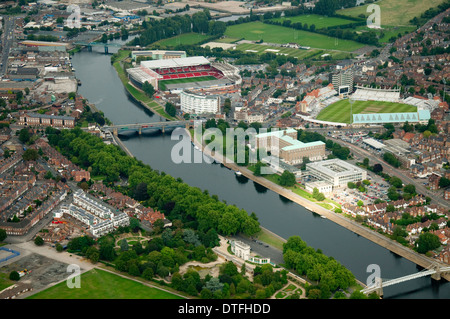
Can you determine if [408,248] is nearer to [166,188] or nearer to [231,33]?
[166,188]

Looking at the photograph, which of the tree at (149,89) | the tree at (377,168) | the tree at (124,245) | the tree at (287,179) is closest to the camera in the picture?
the tree at (124,245)

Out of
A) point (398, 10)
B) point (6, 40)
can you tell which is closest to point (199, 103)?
point (6, 40)

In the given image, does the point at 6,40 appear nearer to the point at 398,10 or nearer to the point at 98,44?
the point at 98,44

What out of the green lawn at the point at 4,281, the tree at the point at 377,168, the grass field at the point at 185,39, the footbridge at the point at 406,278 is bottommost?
the footbridge at the point at 406,278

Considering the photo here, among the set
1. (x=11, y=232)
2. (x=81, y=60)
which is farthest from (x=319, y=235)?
(x=81, y=60)

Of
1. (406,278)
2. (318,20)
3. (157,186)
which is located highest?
(318,20)

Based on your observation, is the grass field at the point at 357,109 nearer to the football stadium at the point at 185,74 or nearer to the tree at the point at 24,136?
the football stadium at the point at 185,74

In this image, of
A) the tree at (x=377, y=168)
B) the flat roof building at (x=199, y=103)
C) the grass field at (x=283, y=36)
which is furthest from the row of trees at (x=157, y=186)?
the grass field at (x=283, y=36)
